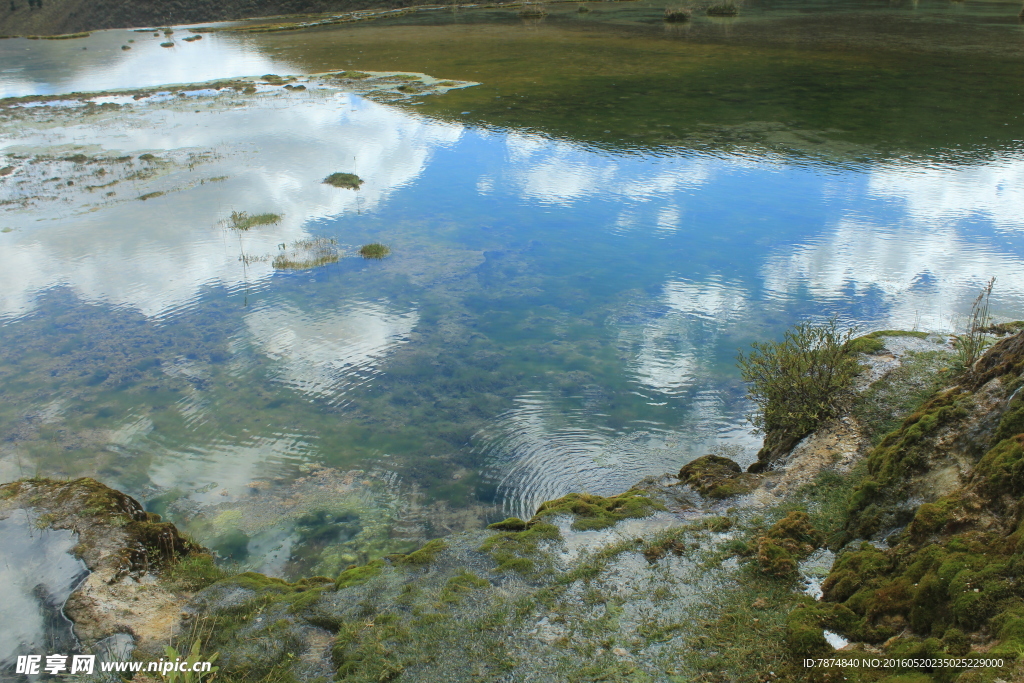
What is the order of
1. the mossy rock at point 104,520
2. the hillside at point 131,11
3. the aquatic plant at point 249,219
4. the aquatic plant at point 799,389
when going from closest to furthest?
the mossy rock at point 104,520, the aquatic plant at point 799,389, the aquatic plant at point 249,219, the hillside at point 131,11

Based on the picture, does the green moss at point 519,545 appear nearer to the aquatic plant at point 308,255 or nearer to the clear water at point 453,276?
the clear water at point 453,276

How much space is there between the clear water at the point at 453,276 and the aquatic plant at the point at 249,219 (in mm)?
440

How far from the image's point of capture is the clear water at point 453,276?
10336 mm

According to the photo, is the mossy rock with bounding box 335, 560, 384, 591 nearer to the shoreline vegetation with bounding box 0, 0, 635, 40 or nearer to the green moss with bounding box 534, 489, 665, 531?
the green moss with bounding box 534, 489, 665, 531

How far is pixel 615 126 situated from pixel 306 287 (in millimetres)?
17910

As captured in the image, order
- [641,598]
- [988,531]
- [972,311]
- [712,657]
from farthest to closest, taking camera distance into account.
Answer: [972,311] < [641,598] < [712,657] < [988,531]

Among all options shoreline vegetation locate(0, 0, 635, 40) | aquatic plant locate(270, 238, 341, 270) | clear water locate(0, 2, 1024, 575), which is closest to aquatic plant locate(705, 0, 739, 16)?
shoreline vegetation locate(0, 0, 635, 40)

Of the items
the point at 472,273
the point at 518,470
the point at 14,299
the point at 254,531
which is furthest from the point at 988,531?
the point at 14,299

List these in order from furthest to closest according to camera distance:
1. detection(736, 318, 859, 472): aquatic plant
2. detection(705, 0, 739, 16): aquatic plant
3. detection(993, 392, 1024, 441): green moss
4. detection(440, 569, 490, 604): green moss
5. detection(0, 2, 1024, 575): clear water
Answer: detection(705, 0, 739, 16): aquatic plant
detection(0, 2, 1024, 575): clear water
detection(736, 318, 859, 472): aquatic plant
detection(440, 569, 490, 604): green moss
detection(993, 392, 1024, 441): green moss

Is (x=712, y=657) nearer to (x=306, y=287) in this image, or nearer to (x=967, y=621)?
(x=967, y=621)

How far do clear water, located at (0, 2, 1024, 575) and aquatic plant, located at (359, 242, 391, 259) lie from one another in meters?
0.47

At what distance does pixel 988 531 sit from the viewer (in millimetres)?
4922

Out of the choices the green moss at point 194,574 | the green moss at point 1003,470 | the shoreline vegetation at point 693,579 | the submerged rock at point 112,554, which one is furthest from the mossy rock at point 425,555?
the green moss at point 1003,470

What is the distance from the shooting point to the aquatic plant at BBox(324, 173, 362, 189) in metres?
23.6
